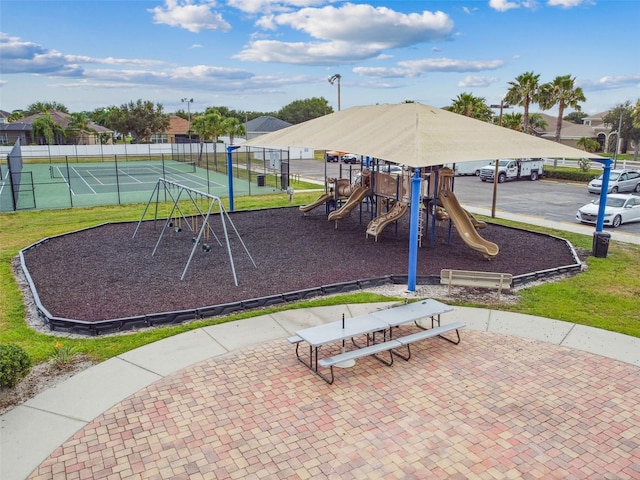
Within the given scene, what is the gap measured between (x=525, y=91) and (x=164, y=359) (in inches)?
1611

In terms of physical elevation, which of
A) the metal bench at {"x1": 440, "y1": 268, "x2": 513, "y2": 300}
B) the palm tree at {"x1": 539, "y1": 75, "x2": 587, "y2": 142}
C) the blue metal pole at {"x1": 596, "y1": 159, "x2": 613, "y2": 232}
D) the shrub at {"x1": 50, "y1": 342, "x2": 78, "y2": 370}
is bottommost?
the shrub at {"x1": 50, "y1": 342, "x2": 78, "y2": 370}

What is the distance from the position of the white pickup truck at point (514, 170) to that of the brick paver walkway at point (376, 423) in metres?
31.5

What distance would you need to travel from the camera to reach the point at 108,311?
1052 centimetres

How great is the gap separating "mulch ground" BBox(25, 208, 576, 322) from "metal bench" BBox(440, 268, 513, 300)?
1822 mm

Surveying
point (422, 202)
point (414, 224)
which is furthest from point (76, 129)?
point (414, 224)

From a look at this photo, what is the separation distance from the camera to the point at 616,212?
69.7 feet

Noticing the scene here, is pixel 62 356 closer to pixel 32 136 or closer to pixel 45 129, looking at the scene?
pixel 45 129

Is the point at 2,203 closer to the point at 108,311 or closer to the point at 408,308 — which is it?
the point at 108,311

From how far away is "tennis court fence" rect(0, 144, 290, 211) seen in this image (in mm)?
27328

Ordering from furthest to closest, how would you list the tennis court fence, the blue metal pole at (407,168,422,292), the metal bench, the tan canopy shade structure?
the tennis court fence < the tan canopy shade structure < the blue metal pole at (407,168,422,292) < the metal bench

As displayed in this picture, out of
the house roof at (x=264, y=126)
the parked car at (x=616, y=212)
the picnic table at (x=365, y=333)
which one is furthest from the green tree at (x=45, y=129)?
the picnic table at (x=365, y=333)

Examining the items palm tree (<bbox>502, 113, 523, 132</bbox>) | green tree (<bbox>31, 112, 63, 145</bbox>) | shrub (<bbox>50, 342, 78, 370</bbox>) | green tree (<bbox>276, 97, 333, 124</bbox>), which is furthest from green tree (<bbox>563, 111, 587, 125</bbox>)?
shrub (<bbox>50, 342, 78, 370</bbox>)

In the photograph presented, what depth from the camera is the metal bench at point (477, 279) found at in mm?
11375

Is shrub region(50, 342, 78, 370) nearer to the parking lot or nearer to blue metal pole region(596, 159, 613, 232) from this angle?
the parking lot
